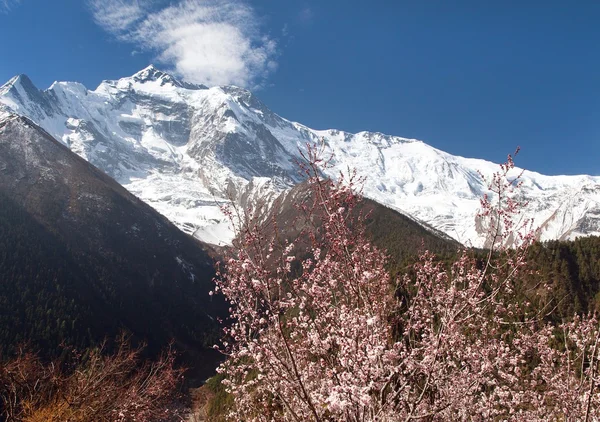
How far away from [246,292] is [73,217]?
6886 inches

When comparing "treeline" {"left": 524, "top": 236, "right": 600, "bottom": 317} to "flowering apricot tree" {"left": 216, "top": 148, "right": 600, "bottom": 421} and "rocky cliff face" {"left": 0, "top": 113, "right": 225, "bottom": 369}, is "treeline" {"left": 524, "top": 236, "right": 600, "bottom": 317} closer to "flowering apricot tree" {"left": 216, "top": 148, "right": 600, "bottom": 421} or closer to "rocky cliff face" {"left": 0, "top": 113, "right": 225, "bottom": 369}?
"flowering apricot tree" {"left": 216, "top": 148, "right": 600, "bottom": 421}

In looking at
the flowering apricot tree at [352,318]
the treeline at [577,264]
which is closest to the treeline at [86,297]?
the treeline at [577,264]

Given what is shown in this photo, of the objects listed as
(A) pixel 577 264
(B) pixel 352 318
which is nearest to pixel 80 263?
(A) pixel 577 264

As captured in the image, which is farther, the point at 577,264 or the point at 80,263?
the point at 80,263

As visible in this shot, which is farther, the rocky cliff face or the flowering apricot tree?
the rocky cliff face

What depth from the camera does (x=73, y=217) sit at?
6201 inches

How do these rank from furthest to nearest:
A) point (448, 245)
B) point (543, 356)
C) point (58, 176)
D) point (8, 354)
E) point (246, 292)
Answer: point (448, 245) → point (58, 176) → point (8, 354) → point (543, 356) → point (246, 292)

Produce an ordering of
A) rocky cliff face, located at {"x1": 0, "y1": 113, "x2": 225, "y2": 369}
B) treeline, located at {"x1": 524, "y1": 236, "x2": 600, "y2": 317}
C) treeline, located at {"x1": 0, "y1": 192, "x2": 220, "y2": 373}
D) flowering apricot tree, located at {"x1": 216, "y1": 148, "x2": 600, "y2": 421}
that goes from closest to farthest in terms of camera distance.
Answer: flowering apricot tree, located at {"x1": 216, "y1": 148, "x2": 600, "y2": 421}, treeline, located at {"x1": 524, "y1": 236, "x2": 600, "y2": 317}, treeline, located at {"x1": 0, "y1": 192, "x2": 220, "y2": 373}, rocky cliff face, located at {"x1": 0, "y1": 113, "x2": 225, "y2": 369}

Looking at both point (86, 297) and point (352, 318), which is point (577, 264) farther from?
point (86, 297)

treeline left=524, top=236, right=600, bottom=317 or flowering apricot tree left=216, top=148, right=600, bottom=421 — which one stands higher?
treeline left=524, top=236, right=600, bottom=317

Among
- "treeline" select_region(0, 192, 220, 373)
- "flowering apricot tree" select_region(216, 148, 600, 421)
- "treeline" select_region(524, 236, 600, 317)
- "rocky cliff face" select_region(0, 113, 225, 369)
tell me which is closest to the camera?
"flowering apricot tree" select_region(216, 148, 600, 421)

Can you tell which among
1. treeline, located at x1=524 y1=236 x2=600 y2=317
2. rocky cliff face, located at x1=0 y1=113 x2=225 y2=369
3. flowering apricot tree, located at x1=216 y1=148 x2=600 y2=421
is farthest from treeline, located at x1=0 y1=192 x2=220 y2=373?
flowering apricot tree, located at x1=216 y1=148 x2=600 y2=421

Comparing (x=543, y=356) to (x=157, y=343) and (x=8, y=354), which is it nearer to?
(x=8, y=354)

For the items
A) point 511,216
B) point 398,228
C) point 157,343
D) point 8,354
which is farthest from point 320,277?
point 398,228
